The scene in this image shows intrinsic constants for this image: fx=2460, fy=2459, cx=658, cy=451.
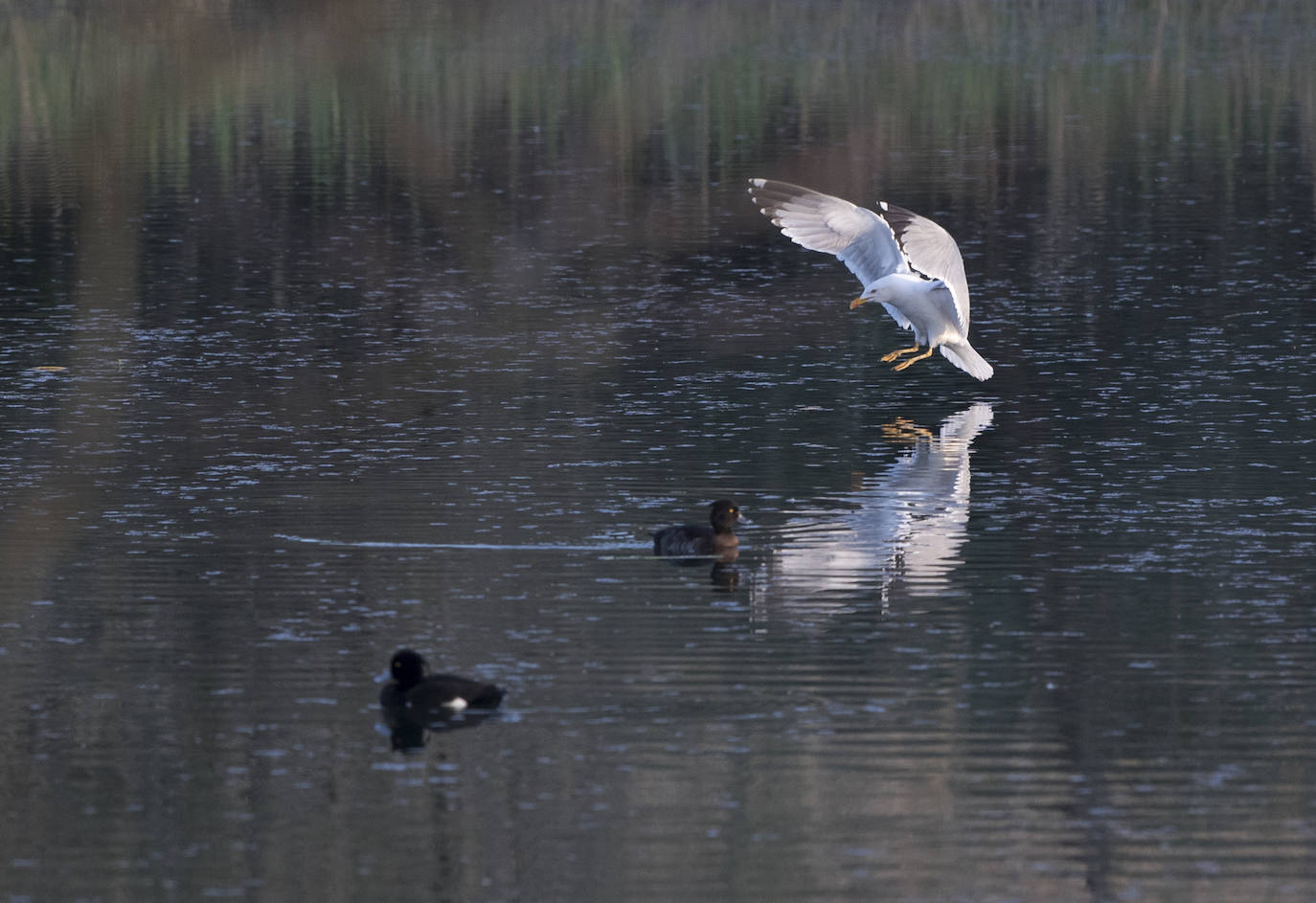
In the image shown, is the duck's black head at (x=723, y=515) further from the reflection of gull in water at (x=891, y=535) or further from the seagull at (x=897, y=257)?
the seagull at (x=897, y=257)

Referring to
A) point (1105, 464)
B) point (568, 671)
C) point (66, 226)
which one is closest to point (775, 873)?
point (568, 671)

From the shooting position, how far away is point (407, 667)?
9344 mm

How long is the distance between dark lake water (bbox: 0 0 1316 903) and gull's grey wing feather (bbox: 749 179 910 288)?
0.89 metres

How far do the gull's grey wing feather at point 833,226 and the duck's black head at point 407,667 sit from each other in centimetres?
779

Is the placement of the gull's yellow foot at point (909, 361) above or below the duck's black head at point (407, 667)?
below

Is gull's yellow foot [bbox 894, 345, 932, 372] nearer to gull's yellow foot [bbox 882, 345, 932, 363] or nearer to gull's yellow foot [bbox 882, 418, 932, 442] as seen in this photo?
gull's yellow foot [bbox 882, 345, 932, 363]

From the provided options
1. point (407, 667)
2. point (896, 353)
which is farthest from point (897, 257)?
point (407, 667)

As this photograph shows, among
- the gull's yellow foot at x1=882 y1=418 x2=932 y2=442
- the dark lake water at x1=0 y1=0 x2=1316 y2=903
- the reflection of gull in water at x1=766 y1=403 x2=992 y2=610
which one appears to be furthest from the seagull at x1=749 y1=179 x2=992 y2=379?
the reflection of gull in water at x1=766 y1=403 x2=992 y2=610

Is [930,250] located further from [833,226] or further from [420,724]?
[420,724]

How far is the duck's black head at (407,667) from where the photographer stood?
9.31 m

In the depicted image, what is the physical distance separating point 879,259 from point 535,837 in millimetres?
9499

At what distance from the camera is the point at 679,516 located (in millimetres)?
12656

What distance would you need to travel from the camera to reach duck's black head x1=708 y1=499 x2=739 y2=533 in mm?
11766

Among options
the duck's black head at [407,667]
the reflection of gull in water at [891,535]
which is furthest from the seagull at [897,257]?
the duck's black head at [407,667]
